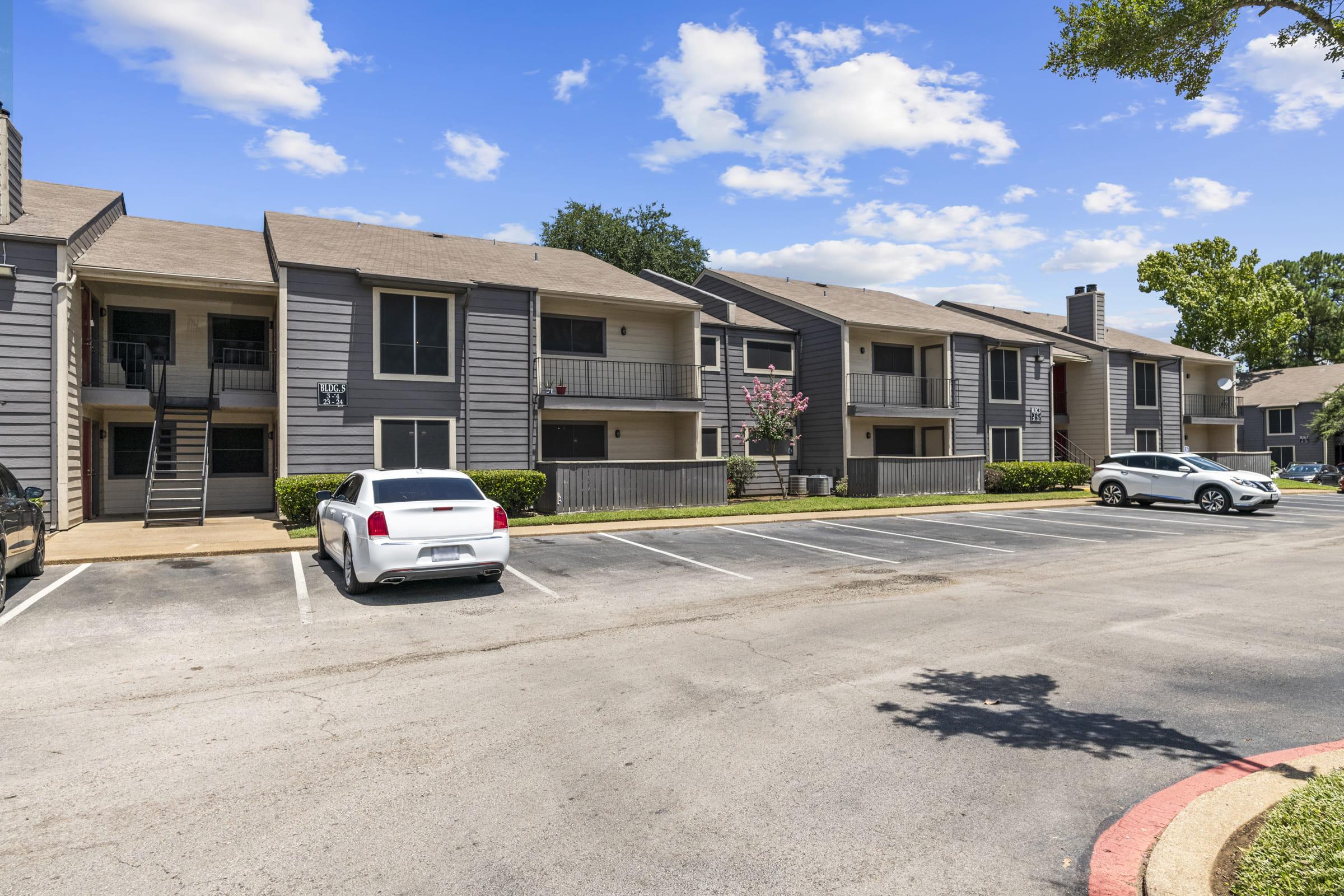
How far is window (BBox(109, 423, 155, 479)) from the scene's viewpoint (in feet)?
63.3

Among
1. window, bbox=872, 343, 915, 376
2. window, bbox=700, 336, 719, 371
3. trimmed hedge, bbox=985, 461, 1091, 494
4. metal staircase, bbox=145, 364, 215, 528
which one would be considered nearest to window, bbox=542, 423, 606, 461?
window, bbox=700, 336, 719, 371

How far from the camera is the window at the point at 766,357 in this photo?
26.5 m

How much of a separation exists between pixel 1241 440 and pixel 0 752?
5895 cm

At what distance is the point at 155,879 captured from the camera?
322 cm

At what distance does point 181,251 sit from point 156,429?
187 inches

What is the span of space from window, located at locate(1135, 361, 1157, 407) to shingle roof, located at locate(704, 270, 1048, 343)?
5049mm

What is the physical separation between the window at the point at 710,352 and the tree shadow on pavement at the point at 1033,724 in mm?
20029

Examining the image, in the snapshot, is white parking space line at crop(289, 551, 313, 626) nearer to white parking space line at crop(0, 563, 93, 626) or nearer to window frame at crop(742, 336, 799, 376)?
white parking space line at crop(0, 563, 93, 626)

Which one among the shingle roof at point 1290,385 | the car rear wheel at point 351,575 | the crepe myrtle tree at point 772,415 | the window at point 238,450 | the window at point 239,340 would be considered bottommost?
the car rear wheel at point 351,575

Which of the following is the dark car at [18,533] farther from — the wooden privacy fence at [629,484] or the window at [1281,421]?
the window at [1281,421]

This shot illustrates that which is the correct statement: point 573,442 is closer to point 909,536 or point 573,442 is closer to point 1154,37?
point 909,536

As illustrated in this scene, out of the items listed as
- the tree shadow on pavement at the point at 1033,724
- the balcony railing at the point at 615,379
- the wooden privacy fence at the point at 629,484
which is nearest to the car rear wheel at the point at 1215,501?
the wooden privacy fence at the point at 629,484

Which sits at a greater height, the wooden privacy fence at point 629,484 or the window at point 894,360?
the window at point 894,360

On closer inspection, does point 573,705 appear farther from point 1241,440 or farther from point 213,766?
point 1241,440
